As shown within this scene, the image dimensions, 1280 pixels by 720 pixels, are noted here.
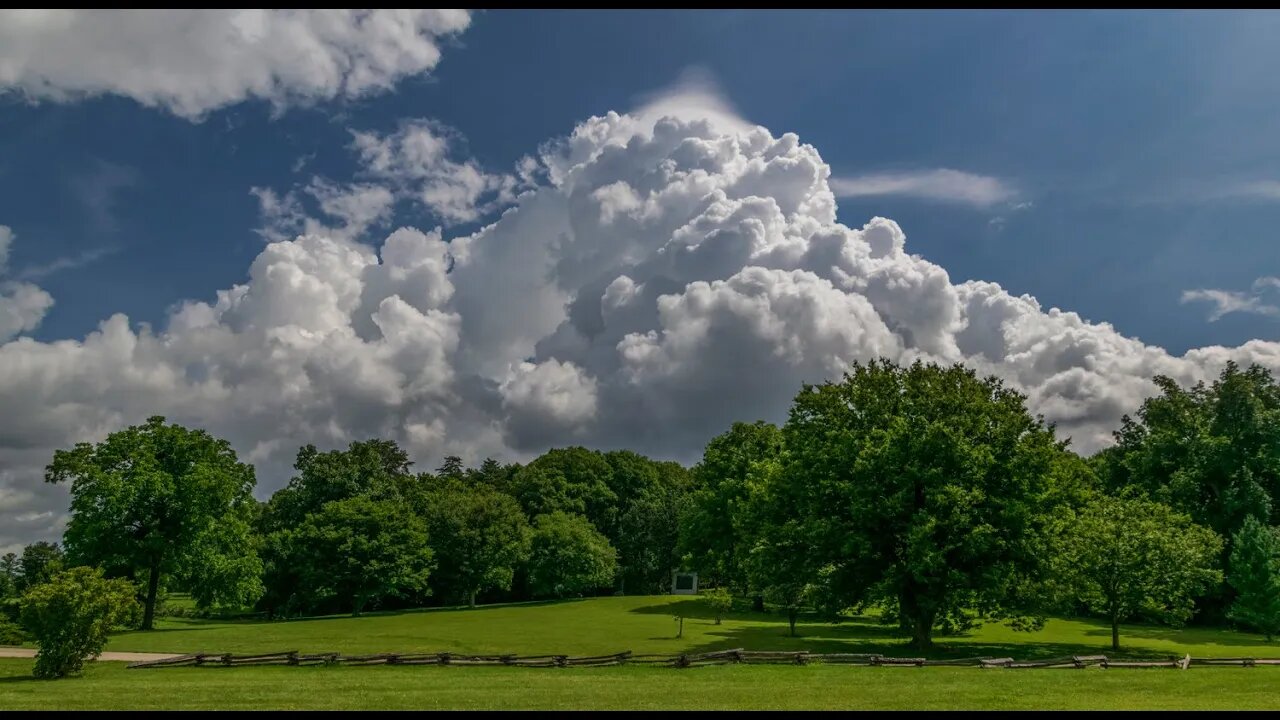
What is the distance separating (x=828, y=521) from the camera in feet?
134

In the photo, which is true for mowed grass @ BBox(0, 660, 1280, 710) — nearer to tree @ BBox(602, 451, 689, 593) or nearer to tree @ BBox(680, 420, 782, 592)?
tree @ BBox(680, 420, 782, 592)

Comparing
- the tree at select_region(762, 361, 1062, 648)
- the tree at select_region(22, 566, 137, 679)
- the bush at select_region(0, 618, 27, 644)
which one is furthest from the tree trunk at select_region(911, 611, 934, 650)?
the bush at select_region(0, 618, 27, 644)

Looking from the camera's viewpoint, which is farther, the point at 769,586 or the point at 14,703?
the point at 769,586

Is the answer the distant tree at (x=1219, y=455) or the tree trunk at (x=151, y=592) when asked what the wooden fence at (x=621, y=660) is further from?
the distant tree at (x=1219, y=455)

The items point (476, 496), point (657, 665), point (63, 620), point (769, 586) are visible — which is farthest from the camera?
point (476, 496)

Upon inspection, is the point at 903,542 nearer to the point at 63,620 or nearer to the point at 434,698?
the point at 434,698

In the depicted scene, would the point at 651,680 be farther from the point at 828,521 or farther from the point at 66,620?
the point at 66,620

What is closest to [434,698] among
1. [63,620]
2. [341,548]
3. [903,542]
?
[63,620]

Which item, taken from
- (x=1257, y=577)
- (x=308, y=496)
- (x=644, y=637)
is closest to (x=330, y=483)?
(x=308, y=496)

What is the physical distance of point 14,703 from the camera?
20969 millimetres

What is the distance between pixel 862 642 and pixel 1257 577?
102 ft

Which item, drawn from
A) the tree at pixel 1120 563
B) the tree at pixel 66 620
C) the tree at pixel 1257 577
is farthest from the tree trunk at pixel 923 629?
the tree at pixel 66 620
